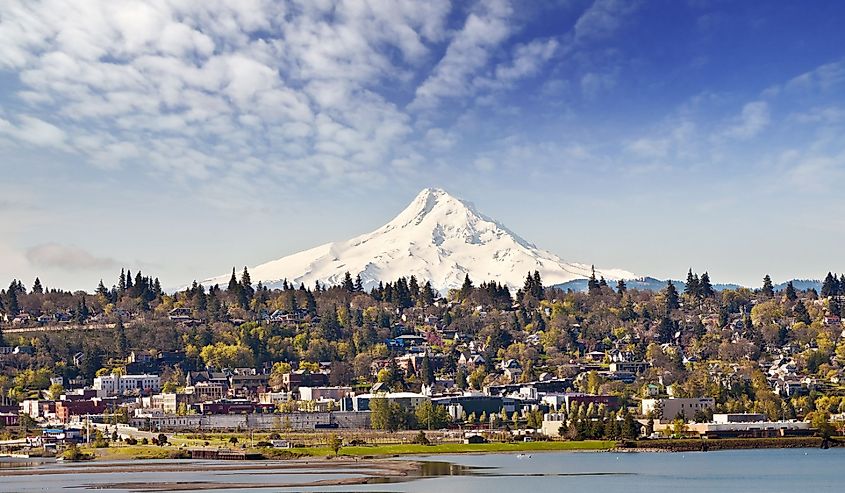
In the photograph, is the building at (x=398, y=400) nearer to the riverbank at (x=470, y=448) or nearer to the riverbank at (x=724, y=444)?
the riverbank at (x=470, y=448)

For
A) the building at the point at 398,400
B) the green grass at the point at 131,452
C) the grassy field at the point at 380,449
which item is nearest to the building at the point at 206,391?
the building at the point at 398,400

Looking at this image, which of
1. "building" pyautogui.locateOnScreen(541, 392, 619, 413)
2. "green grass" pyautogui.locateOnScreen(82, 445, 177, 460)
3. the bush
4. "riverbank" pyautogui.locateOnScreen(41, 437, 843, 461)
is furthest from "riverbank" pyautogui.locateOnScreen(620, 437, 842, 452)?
"green grass" pyautogui.locateOnScreen(82, 445, 177, 460)

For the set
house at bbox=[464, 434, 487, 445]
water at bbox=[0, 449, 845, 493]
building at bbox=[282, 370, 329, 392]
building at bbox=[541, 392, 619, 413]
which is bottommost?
water at bbox=[0, 449, 845, 493]

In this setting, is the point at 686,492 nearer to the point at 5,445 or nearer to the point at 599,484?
the point at 599,484

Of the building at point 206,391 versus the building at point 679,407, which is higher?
the building at point 206,391

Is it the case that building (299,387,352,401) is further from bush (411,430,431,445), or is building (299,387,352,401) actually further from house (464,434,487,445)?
bush (411,430,431,445)

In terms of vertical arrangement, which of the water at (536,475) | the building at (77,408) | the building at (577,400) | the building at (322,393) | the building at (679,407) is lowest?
the water at (536,475)
